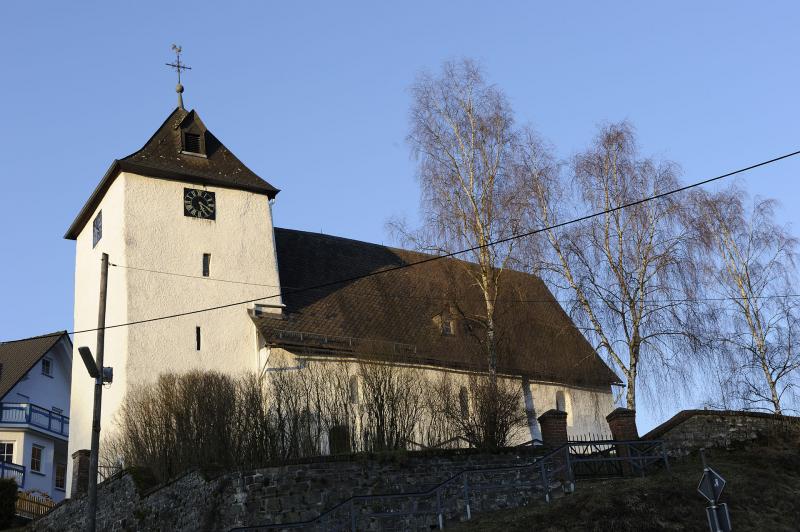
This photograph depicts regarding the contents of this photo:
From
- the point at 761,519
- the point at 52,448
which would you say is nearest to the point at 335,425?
the point at 761,519

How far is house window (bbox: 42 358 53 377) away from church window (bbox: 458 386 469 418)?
27140mm

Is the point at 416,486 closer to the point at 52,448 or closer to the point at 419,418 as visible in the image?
the point at 419,418

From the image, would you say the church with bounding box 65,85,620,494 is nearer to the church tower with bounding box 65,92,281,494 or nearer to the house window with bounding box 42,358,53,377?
the church tower with bounding box 65,92,281,494

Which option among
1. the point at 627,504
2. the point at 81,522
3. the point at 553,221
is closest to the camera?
the point at 627,504

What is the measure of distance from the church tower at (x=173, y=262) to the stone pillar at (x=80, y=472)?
131cm

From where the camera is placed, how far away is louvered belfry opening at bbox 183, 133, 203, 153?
33.1 m

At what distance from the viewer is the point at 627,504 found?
1714 centimetres

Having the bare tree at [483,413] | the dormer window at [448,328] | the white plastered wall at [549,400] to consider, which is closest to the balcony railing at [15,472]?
the white plastered wall at [549,400]

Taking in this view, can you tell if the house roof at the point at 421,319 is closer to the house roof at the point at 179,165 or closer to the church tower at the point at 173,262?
the church tower at the point at 173,262

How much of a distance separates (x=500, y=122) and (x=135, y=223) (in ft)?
37.6

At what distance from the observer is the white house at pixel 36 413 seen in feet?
132

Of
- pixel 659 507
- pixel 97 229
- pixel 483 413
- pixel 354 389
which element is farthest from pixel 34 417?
pixel 659 507

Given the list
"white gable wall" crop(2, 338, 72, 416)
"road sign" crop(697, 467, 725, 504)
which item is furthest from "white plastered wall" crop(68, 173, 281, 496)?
"road sign" crop(697, 467, 725, 504)

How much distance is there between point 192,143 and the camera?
33250 mm
